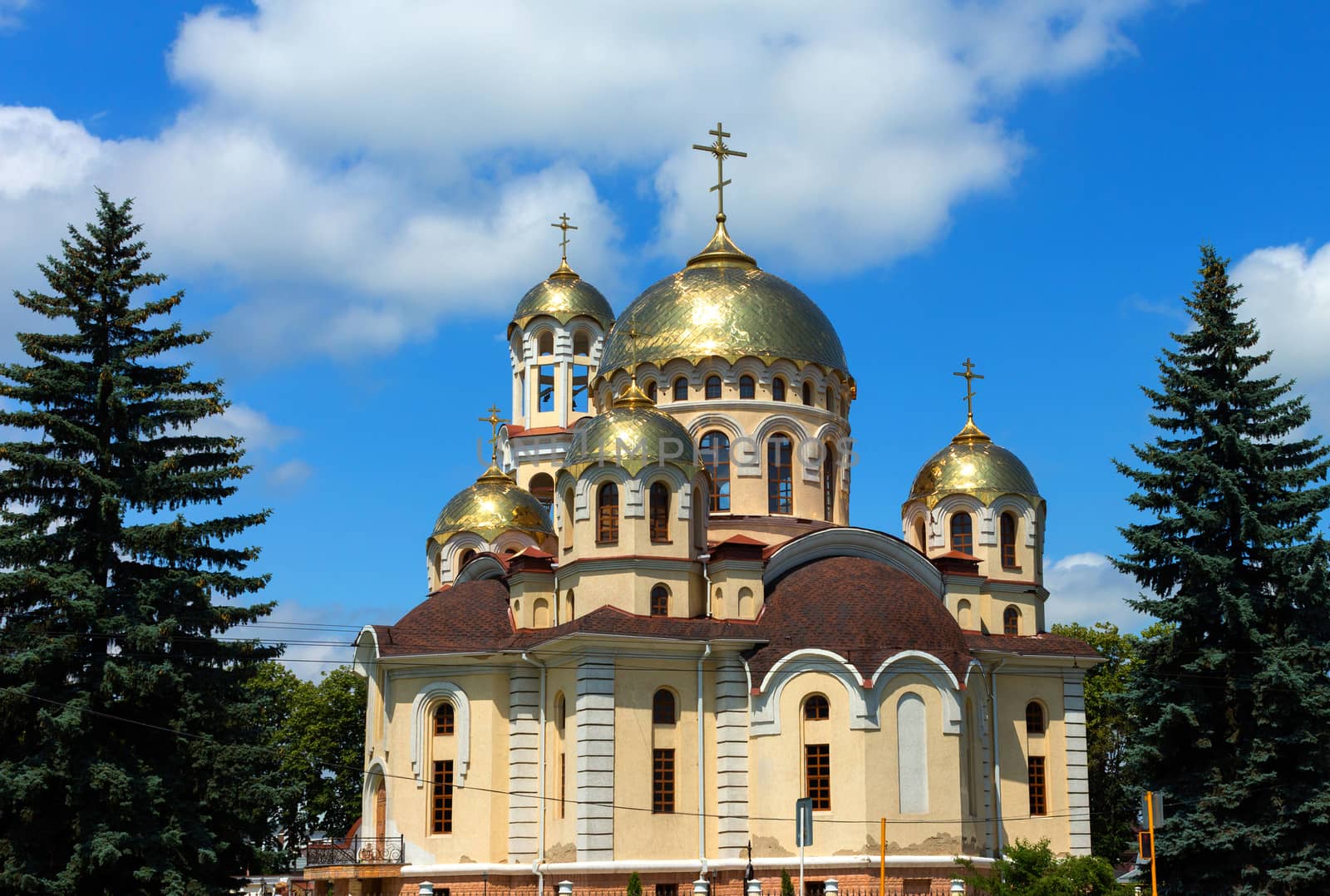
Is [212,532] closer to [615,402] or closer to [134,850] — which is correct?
[134,850]

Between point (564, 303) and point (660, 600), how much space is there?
53.5 feet

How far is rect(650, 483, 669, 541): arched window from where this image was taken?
33.8 m

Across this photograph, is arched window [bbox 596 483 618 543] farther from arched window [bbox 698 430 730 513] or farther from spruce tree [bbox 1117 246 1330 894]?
spruce tree [bbox 1117 246 1330 894]

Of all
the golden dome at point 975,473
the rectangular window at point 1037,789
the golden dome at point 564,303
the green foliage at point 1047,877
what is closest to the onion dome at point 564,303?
the golden dome at point 564,303

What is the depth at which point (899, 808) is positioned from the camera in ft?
103

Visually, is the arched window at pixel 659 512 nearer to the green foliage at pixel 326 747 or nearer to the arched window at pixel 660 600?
the arched window at pixel 660 600

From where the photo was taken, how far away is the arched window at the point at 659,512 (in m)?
33.8

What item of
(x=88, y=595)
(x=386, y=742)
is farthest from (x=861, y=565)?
(x=88, y=595)

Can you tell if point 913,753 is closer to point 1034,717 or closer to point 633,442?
point 1034,717

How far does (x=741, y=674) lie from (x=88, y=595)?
12957mm

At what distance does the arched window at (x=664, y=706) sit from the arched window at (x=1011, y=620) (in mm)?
9850

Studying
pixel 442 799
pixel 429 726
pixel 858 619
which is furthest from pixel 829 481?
pixel 442 799

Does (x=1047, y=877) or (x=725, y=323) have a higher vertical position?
(x=725, y=323)

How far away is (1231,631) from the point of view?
30266 millimetres
